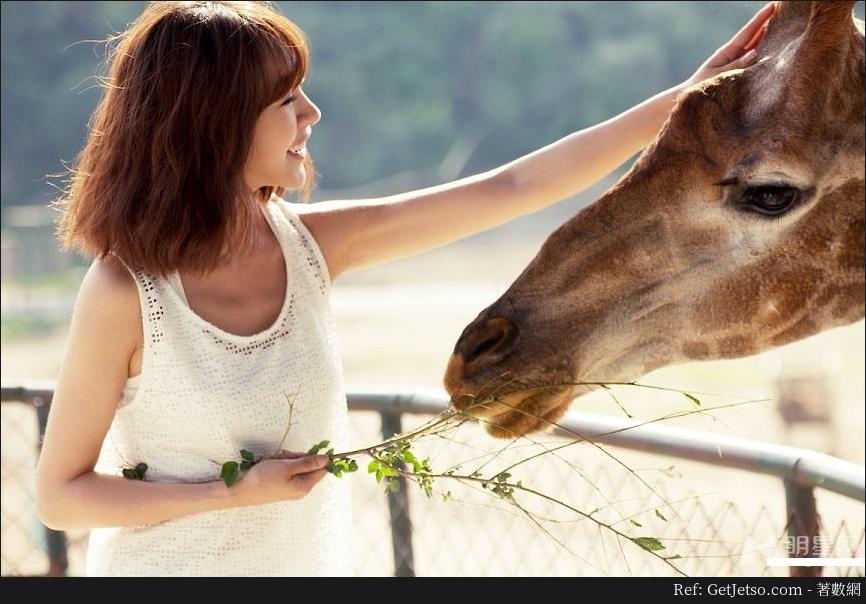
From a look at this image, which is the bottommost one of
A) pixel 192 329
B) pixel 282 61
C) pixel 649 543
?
pixel 649 543

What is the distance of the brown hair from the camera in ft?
5.44

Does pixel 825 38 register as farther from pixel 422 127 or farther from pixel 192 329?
pixel 422 127

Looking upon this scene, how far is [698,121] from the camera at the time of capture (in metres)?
1.74

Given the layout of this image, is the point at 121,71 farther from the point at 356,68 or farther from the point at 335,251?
the point at 356,68

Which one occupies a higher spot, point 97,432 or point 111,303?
point 111,303

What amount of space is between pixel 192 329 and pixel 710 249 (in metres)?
0.84

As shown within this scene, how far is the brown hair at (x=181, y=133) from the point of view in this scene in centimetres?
166

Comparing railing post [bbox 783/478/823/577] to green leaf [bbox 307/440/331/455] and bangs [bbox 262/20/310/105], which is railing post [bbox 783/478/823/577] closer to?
green leaf [bbox 307/440/331/455]

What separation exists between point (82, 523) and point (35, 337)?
44.3 feet

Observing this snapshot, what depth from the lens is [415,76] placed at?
19906 millimetres

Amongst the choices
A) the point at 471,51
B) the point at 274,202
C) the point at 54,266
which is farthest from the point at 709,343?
the point at 471,51

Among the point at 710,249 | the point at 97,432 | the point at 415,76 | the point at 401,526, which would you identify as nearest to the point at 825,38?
the point at 710,249

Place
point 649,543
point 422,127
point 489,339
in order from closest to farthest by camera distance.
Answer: point 649,543
point 489,339
point 422,127

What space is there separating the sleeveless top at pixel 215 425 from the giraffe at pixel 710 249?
26 cm
